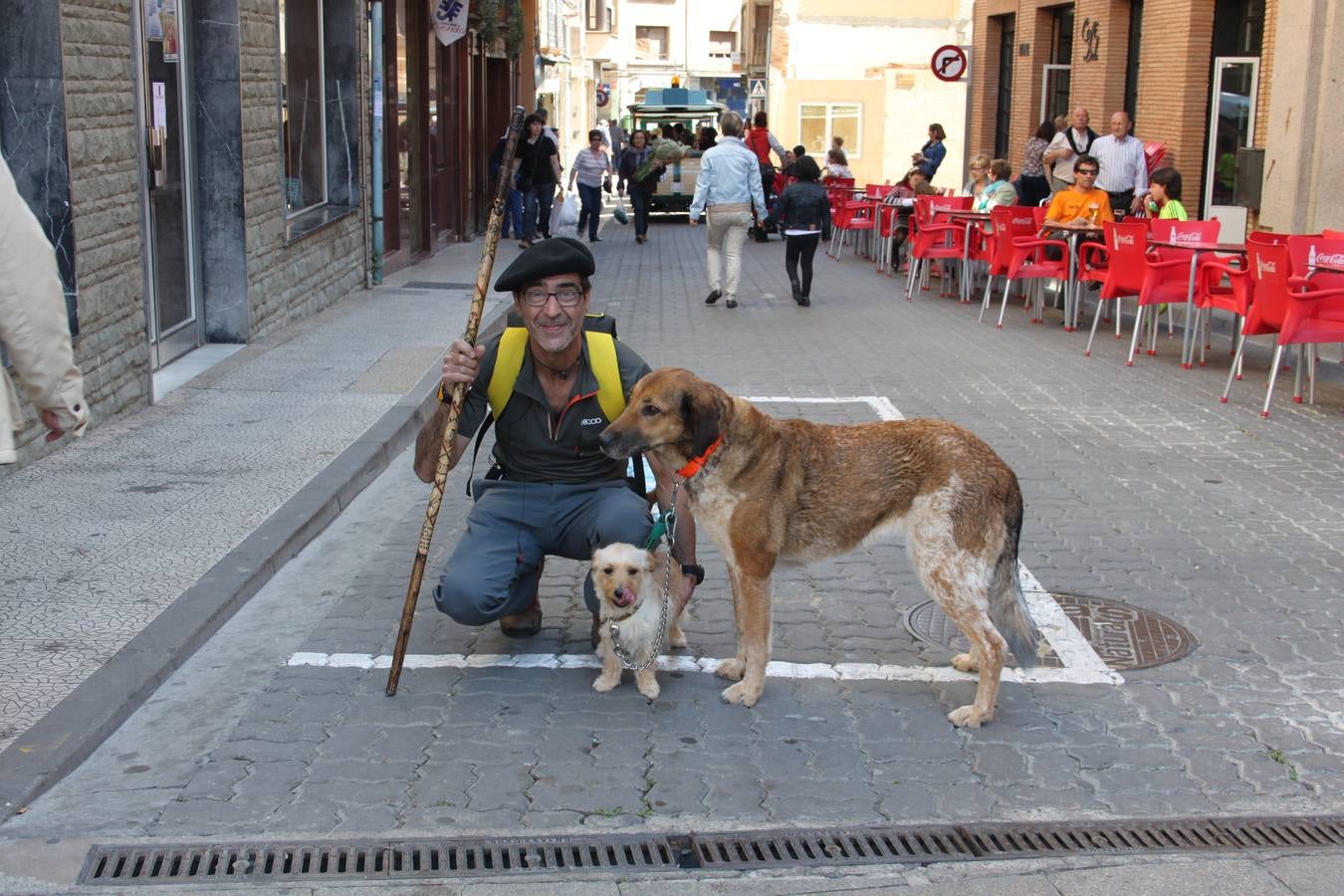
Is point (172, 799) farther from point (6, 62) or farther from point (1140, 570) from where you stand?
point (6, 62)

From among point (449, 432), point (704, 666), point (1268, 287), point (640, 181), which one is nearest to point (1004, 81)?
point (640, 181)

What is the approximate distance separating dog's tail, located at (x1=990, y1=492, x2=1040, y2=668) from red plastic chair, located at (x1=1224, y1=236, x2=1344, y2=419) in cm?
615

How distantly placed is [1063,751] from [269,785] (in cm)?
243

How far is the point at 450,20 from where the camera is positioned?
2017 cm

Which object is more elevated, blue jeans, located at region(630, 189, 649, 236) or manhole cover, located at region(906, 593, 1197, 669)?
blue jeans, located at region(630, 189, 649, 236)

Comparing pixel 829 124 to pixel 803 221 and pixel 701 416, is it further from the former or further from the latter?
pixel 701 416

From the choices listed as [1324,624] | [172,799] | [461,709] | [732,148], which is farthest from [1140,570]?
[732,148]

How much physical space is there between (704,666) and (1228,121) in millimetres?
16800

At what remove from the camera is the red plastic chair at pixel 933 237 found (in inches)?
708

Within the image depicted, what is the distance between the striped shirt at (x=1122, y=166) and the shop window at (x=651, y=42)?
71.7 metres

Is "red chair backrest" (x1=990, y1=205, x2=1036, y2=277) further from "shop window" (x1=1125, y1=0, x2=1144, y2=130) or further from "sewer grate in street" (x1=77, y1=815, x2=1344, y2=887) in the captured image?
"sewer grate in street" (x1=77, y1=815, x2=1344, y2=887)

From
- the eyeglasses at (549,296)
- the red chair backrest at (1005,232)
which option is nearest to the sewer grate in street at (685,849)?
the eyeglasses at (549,296)

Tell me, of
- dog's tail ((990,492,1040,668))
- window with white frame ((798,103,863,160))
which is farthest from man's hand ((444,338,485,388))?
window with white frame ((798,103,863,160))

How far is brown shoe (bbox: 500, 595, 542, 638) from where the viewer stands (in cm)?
582
